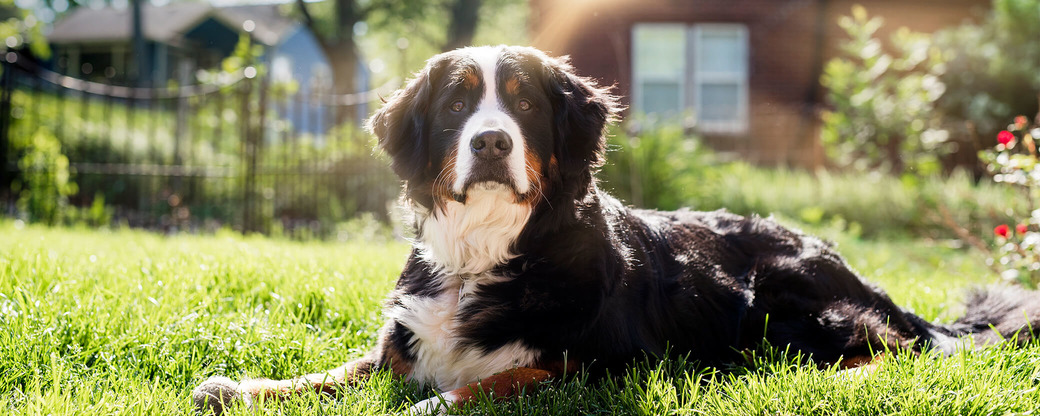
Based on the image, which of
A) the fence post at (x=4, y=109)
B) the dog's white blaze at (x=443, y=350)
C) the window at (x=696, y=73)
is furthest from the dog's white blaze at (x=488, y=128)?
the window at (x=696, y=73)

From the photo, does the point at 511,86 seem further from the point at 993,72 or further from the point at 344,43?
the point at 344,43

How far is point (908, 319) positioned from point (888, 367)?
938mm

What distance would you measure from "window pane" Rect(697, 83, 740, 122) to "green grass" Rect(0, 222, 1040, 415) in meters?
9.80

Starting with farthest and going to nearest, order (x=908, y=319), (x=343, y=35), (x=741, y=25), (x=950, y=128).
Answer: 1. (x=343, y=35)
2. (x=741, y=25)
3. (x=950, y=128)
4. (x=908, y=319)

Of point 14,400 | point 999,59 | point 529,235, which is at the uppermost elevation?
point 999,59

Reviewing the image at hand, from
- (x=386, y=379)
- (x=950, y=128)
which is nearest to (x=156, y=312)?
(x=386, y=379)

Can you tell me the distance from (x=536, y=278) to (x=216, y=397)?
3.73 ft

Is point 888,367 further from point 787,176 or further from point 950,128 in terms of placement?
point 950,128

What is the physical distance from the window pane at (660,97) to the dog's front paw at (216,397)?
12119mm

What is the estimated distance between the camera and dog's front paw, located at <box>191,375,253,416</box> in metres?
2.58

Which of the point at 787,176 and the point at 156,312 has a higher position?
the point at 787,176

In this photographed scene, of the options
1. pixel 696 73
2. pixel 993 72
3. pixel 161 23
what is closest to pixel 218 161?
pixel 696 73

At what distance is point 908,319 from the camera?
3.45 meters

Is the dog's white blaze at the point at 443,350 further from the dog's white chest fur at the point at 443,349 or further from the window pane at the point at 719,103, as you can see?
the window pane at the point at 719,103
